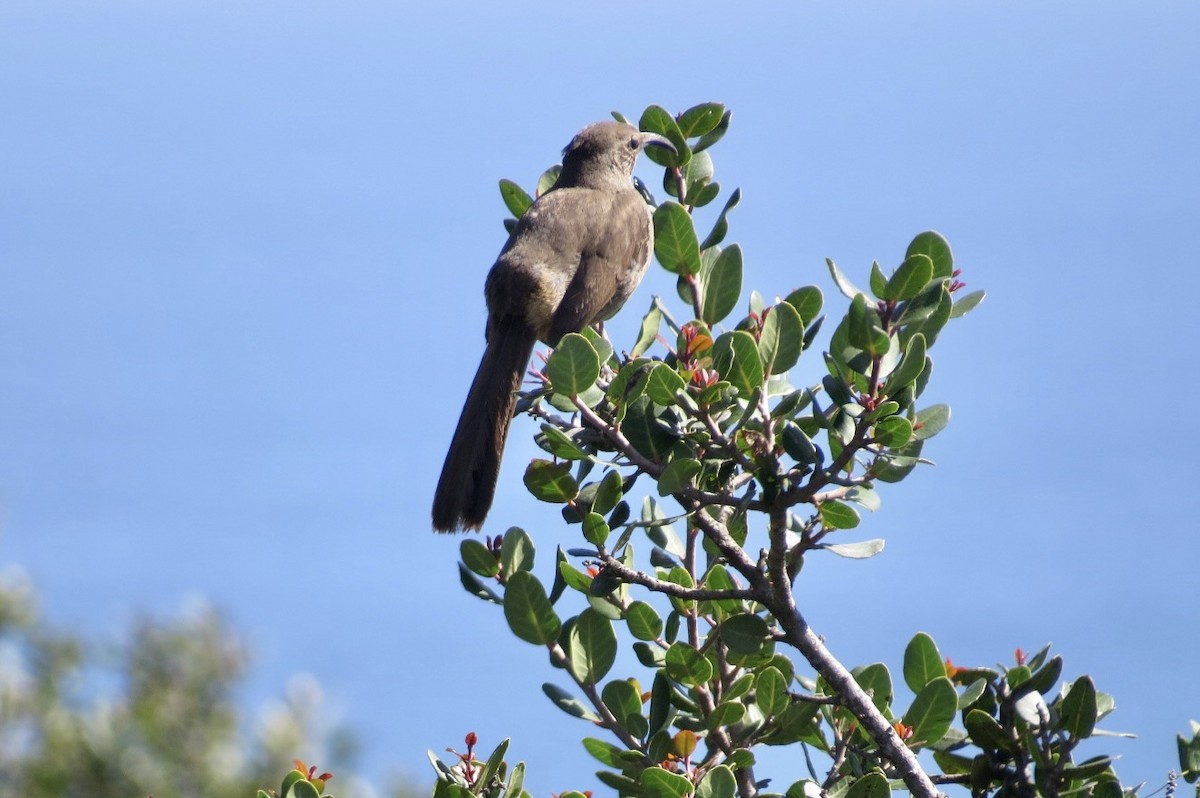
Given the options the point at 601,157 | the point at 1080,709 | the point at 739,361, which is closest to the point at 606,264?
the point at 601,157

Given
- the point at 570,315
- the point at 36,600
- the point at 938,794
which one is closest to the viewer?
the point at 938,794

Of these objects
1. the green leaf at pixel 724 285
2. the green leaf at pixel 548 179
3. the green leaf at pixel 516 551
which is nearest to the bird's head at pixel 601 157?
the green leaf at pixel 548 179

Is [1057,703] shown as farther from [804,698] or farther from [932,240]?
[932,240]

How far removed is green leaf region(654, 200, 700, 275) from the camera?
12.2ft

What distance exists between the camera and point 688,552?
3740 mm

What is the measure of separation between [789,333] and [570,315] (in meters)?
2.06

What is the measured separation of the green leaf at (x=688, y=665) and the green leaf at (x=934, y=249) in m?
1.25

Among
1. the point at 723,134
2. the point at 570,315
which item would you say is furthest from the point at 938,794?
the point at 570,315

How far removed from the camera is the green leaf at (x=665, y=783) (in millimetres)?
2980

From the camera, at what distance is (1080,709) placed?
305 cm

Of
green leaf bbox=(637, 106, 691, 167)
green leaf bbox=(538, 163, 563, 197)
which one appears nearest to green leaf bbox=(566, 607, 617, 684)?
green leaf bbox=(637, 106, 691, 167)

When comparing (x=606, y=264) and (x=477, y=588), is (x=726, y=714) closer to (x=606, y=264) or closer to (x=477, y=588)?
(x=477, y=588)

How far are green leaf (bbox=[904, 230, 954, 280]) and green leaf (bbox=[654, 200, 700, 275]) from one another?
28.4 inches

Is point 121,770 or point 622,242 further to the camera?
point 121,770
